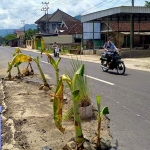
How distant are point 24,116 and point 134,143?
265 cm

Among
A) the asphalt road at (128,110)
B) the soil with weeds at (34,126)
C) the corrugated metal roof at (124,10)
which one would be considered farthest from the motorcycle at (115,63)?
the corrugated metal roof at (124,10)

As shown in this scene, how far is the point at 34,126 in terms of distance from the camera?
222 inches

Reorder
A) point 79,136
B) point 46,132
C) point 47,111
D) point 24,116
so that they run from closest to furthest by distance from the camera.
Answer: point 79,136 < point 46,132 < point 24,116 < point 47,111

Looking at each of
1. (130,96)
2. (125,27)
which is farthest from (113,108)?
(125,27)

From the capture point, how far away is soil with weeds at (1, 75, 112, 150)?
4.77 meters

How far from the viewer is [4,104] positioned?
24.8 feet

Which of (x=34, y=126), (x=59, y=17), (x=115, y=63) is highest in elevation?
(x=59, y=17)

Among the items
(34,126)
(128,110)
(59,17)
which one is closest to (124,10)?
(128,110)

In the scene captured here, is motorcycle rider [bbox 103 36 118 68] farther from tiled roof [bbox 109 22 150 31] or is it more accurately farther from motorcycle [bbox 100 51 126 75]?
tiled roof [bbox 109 22 150 31]

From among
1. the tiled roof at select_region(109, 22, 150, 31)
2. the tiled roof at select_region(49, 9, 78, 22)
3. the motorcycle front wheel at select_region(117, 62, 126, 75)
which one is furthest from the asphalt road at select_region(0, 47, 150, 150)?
the tiled roof at select_region(49, 9, 78, 22)

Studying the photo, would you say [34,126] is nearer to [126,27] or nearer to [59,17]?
[126,27]

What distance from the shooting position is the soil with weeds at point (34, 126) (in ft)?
15.6

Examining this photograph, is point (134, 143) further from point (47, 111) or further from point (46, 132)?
point (47, 111)

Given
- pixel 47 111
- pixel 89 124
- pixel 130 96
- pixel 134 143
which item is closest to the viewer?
pixel 134 143
